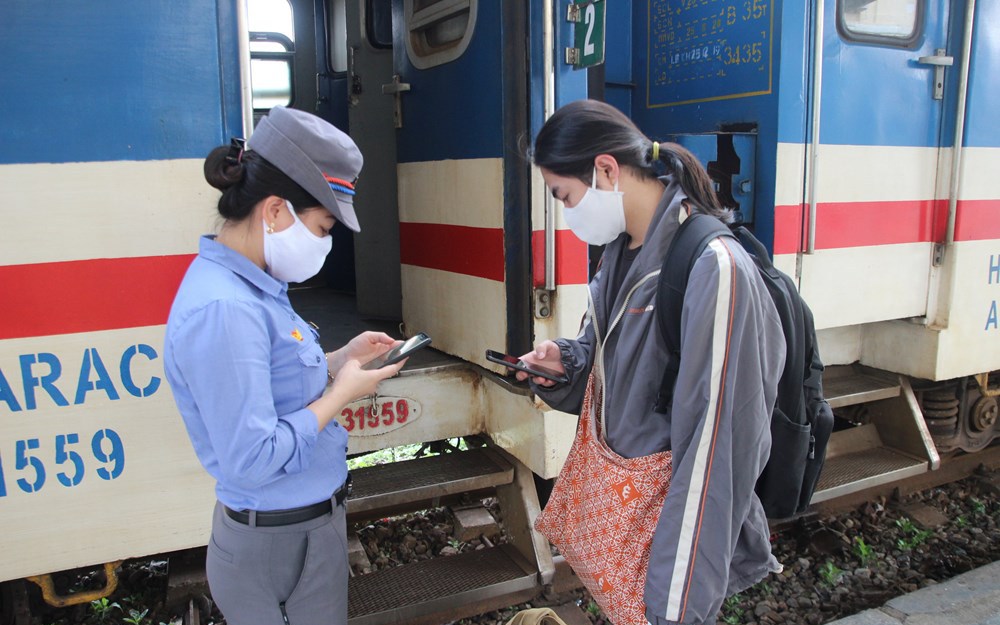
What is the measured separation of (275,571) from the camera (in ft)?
5.56

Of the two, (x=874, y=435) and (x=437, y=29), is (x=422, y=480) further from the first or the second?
(x=874, y=435)

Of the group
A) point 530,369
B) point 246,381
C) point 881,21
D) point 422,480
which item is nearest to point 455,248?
point 422,480

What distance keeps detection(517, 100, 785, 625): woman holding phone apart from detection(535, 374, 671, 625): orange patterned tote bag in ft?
0.09

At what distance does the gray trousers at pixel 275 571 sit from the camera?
1.67 metres

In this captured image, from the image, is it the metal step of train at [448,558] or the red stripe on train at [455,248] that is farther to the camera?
the red stripe on train at [455,248]

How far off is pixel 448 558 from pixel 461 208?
1377 millimetres

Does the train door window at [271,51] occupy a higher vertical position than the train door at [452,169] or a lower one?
higher

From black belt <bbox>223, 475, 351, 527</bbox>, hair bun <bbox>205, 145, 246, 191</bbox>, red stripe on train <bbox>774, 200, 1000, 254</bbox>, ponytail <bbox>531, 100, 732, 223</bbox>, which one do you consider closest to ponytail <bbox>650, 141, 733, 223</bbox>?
ponytail <bbox>531, 100, 732, 223</bbox>

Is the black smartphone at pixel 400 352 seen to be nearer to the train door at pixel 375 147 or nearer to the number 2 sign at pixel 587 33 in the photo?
the number 2 sign at pixel 587 33

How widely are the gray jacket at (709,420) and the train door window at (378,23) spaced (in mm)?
2955

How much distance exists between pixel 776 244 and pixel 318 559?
7.86ft

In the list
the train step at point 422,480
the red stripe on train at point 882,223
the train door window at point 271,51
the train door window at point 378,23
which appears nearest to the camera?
the train step at point 422,480

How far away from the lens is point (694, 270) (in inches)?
61.9

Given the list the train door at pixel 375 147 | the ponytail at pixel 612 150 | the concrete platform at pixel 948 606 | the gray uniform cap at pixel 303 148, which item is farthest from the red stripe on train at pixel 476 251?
the concrete platform at pixel 948 606
